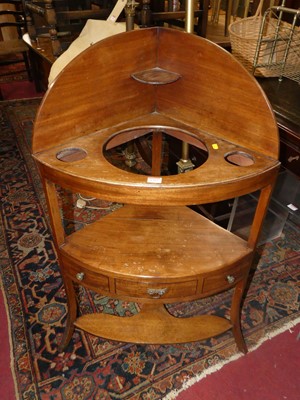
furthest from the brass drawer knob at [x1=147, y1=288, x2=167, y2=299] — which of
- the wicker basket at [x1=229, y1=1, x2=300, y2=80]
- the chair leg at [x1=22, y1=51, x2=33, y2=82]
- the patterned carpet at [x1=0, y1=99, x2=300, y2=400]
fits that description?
the chair leg at [x1=22, y1=51, x2=33, y2=82]

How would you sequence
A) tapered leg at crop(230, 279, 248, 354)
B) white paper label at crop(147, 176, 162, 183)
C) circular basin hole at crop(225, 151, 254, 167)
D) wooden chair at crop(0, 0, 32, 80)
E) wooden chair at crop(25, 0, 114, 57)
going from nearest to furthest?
white paper label at crop(147, 176, 162, 183) < circular basin hole at crop(225, 151, 254, 167) < tapered leg at crop(230, 279, 248, 354) < wooden chair at crop(25, 0, 114, 57) < wooden chair at crop(0, 0, 32, 80)

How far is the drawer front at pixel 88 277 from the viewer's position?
1047 mm

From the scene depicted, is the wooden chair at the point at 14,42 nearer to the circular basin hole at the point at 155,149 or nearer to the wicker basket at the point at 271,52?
the circular basin hole at the point at 155,149

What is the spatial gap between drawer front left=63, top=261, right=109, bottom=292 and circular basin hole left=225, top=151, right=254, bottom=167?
1.70 ft

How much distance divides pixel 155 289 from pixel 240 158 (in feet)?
1.51

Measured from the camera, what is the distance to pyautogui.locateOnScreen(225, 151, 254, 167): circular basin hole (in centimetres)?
96

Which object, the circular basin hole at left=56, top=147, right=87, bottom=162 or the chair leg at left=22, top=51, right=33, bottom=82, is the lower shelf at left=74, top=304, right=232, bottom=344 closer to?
the circular basin hole at left=56, top=147, right=87, bottom=162

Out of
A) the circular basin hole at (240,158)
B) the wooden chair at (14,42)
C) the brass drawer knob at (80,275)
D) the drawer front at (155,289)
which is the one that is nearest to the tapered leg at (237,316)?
the drawer front at (155,289)

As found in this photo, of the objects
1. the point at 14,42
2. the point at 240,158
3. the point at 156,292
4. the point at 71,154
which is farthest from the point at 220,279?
the point at 14,42

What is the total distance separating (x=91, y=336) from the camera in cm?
140

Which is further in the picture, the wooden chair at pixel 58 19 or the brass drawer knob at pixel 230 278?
the wooden chair at pixel 58 19

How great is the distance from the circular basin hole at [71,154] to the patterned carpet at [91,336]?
0.78 m

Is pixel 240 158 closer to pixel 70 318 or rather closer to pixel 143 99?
pixel 143 99

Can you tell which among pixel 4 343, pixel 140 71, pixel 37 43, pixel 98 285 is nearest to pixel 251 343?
pixel 98 285
